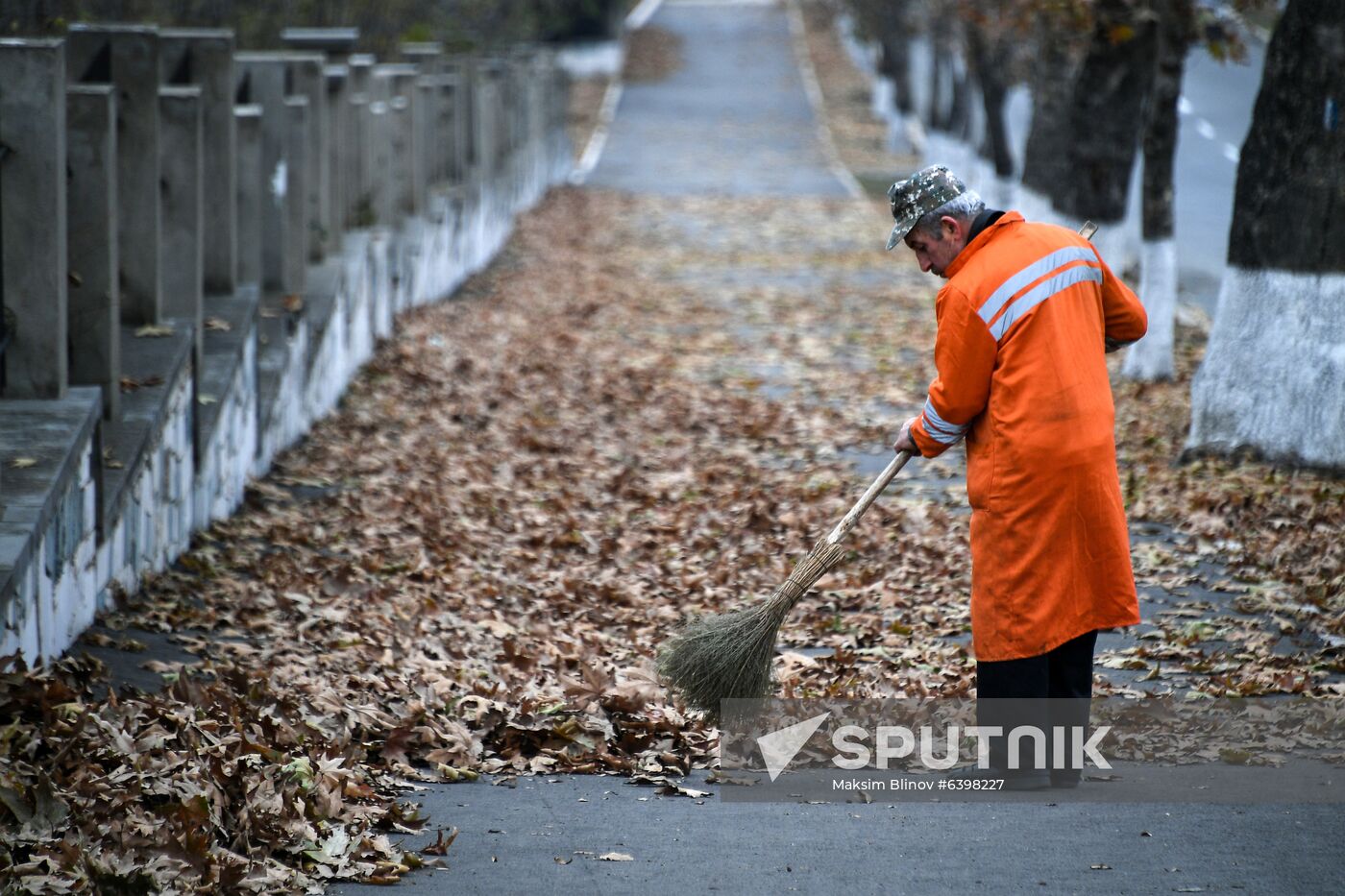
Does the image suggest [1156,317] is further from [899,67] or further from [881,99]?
[881,99]

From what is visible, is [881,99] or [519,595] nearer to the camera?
[519,595]

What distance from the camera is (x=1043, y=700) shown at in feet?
16.5

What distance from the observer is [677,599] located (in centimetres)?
759

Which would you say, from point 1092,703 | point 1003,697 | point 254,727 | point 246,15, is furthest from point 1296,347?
point 246,15

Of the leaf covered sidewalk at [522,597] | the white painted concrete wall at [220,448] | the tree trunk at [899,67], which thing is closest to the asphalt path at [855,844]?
the leaf covered sidewalk at [522,597]

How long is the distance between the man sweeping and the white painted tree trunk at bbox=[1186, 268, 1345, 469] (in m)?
3.86

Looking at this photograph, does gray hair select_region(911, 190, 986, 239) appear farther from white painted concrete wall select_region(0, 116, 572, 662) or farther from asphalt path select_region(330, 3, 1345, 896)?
white painted concrete wall select_region(0, 116, 572, 662)

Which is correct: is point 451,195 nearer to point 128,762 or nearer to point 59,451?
point 59,451

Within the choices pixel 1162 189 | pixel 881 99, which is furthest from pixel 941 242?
pixel 881 99

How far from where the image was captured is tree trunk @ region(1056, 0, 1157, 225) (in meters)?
13.5

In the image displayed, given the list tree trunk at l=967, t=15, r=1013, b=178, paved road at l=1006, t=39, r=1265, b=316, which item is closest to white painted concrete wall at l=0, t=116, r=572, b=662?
paved road at l=1006, t=39, r=1265, b=316

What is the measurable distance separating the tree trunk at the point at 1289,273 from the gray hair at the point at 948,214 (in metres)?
4.11

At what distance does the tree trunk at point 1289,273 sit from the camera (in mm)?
8375

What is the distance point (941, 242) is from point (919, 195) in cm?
17
